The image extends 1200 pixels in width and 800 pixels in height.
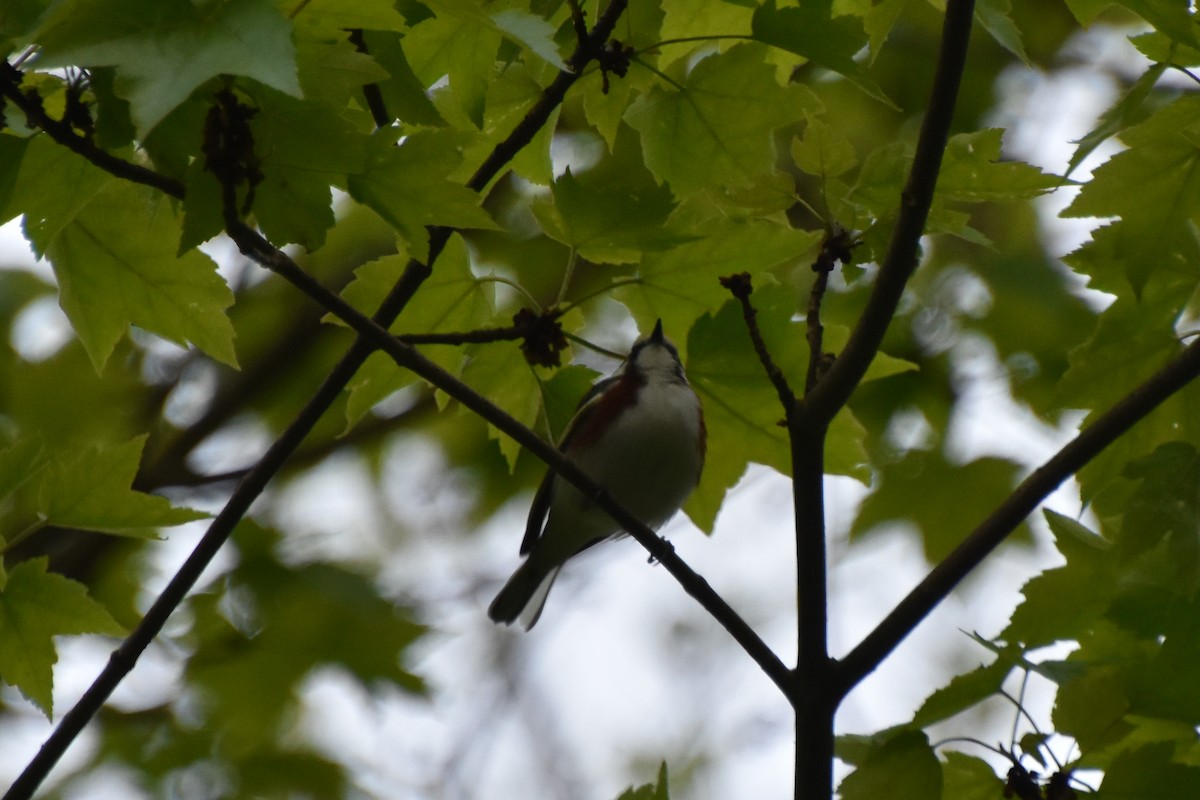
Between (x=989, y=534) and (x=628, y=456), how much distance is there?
168 centimetres

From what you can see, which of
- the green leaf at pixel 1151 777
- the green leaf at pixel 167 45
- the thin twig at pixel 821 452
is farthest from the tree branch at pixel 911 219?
the green leaf at pixel 167 45

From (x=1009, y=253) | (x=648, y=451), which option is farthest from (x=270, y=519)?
(x=1009, y=253)

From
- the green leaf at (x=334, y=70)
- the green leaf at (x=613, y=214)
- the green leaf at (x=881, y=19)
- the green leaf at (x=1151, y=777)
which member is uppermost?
the green leaf at (x=881, y=19)

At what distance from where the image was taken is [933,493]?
151 inches

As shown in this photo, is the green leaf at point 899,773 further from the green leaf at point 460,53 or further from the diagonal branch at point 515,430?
the green leaf at point 460,53

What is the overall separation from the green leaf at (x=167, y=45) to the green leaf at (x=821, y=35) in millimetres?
876

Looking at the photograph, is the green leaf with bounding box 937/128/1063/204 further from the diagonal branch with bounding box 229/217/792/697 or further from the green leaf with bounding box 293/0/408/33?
the green leaf with bounding box 293/0/408/33

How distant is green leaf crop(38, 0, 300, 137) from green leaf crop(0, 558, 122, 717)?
3.10 ft

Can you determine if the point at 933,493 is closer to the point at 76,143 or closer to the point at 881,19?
the point at 881,19

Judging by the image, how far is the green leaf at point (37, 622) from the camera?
6.40 feet

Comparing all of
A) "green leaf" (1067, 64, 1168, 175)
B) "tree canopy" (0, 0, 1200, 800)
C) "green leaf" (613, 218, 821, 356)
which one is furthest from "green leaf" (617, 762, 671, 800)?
"green leaf" (1067, 64, 1168, 175)

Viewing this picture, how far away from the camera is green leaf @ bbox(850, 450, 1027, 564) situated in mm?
3816

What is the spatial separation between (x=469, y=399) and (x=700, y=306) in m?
0.60

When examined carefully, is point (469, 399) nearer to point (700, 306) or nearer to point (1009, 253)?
point (700, 306)
